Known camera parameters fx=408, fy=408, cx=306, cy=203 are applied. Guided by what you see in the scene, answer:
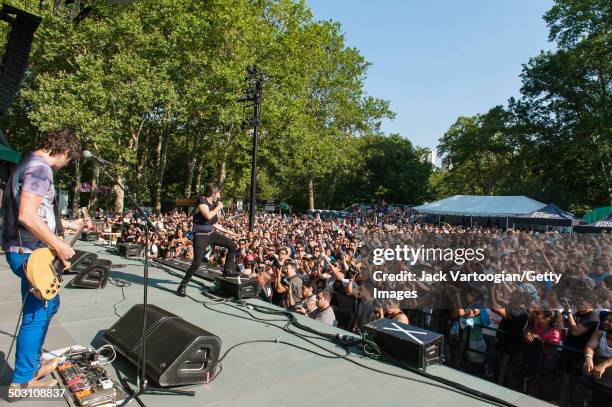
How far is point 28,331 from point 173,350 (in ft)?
2.85

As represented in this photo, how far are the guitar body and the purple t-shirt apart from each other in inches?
5.5

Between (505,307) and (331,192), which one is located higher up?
(331,192)

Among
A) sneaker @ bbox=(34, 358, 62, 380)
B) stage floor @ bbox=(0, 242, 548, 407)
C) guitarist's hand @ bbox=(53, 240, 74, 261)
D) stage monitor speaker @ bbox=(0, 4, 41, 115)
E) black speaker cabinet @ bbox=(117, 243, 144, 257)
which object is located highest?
stage monitor speaker @ bbox=(0, 4, 41, 115)

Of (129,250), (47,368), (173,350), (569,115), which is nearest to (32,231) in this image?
(47,368)

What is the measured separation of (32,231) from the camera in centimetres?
239

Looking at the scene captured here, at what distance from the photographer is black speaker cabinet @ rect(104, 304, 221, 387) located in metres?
2.70

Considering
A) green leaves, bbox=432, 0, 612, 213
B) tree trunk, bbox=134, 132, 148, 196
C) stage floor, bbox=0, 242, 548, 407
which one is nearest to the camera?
stage floor, bbox=0, 242, 548, 407

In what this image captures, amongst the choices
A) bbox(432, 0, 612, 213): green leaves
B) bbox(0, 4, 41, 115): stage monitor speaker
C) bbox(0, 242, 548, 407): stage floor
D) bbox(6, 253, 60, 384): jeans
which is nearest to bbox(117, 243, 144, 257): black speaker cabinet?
bbox(0, 242, 548, 407): stage floor

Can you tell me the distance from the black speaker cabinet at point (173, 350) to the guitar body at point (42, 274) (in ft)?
2.57

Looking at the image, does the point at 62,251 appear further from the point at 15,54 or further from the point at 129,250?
the point at 15,54

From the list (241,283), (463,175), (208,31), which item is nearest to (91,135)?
(208,31)

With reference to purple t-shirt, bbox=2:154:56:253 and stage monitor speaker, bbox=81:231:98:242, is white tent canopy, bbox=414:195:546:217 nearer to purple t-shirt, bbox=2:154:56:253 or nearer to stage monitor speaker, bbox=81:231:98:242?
stage monitor speaker, bbox=81:231:98:242

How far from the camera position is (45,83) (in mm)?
19141

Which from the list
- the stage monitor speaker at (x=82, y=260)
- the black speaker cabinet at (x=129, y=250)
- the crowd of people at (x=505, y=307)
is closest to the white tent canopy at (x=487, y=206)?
the crowd of people at (x=505, y=307)
